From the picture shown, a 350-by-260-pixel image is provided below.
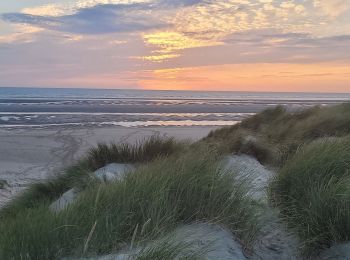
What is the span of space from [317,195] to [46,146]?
15808mm

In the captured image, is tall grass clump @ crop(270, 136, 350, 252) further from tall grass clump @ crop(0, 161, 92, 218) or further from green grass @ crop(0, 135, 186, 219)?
tall grass clump @ crop(0, 161, 92, 218)

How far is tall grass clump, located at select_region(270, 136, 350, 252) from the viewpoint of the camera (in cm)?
414

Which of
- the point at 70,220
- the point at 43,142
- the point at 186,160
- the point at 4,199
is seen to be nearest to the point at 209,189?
the point at 186,160

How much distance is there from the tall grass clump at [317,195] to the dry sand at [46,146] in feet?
21.9

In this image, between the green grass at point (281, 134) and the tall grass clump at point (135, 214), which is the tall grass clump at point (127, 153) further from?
the tall grass clump at point (135, 214)

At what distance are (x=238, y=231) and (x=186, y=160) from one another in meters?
1.54

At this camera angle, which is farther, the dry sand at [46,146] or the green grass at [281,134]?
the dry sand at [46,146]

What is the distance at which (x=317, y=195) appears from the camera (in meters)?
4.44

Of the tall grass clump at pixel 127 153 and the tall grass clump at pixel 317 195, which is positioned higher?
the tall grass clump at pixel 317 195

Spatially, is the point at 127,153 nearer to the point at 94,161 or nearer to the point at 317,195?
the point at 94,161

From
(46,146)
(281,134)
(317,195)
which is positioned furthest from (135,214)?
(46,146)

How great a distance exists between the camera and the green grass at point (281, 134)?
31.2 feet

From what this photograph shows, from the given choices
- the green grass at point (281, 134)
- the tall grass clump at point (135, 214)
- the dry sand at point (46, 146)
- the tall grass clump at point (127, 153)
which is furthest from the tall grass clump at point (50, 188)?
the tall grass clump at point (135, 214)

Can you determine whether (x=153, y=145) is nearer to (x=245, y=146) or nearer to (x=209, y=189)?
(x=245, y=146)
